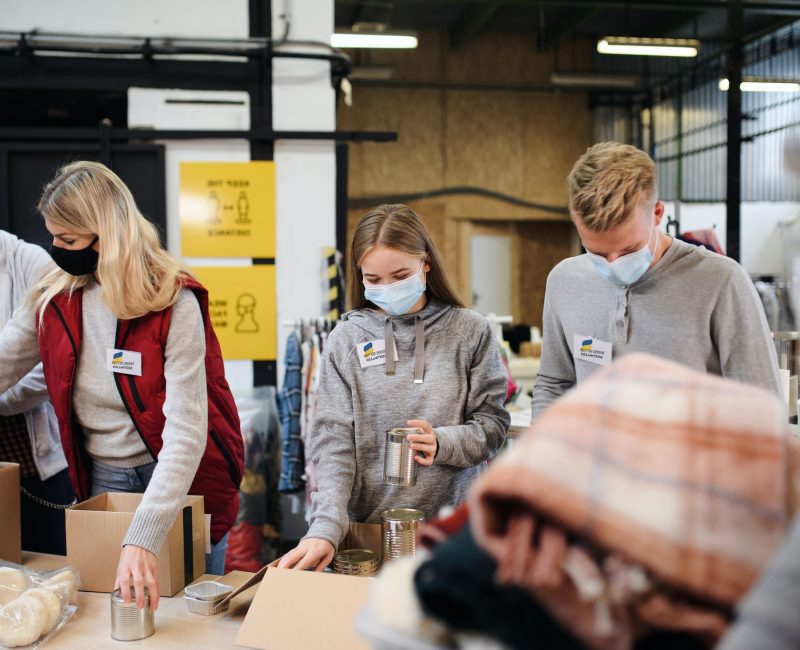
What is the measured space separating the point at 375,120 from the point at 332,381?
8937mm

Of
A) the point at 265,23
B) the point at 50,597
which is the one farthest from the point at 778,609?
the point at 265,23

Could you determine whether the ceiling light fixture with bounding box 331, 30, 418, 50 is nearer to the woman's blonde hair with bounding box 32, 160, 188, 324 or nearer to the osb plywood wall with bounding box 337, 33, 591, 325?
the osb plywood wall with bounding box 337, 33, 591, 325

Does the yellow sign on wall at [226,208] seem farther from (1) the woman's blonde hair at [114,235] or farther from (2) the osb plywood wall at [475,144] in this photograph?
(2) the osb plywood wall at [475,144]

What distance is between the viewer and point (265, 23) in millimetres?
4004

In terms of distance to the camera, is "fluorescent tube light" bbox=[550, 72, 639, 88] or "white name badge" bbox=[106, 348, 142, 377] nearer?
"white name badge" bbox=[106, 348, 142, 377]

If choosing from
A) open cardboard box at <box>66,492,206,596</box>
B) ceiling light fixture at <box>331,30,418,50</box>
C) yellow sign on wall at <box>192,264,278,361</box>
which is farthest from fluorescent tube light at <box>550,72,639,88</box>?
open cardboard box at <box>66,492,206,596</box>

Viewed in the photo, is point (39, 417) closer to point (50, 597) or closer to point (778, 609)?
point (50, 597)

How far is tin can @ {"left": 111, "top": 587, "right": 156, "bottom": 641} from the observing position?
4.64ft

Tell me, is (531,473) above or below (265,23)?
below

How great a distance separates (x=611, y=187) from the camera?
1566 millimetres

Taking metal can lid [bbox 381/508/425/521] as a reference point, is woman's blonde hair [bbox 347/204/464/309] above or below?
above

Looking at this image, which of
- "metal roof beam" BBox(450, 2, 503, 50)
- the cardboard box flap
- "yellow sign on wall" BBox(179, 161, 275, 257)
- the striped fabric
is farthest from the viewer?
"metal roof beam" BBox(450, 2, 503, 50)

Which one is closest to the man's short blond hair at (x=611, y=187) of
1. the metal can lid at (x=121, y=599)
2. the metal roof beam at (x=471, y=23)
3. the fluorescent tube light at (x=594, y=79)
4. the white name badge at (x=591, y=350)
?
the white name badge at (x=591, y=350)

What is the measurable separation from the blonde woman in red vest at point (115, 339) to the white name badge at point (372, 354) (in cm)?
39
